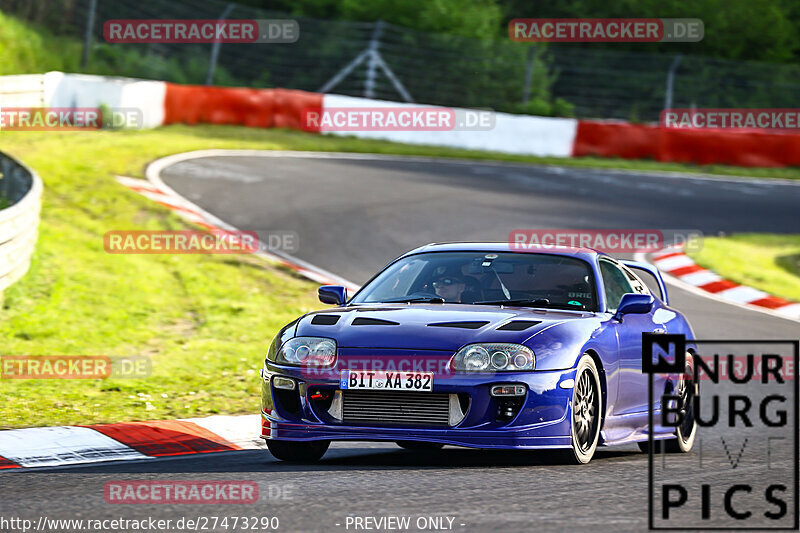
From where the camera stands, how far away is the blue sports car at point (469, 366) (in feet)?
20.5

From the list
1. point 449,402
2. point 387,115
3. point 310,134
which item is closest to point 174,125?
point 310,134

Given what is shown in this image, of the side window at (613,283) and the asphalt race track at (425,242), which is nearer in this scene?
the asphalt race track at (425,242)

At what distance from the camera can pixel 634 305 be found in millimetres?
7234

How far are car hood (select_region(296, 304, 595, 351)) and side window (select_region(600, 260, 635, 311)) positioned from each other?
720mm

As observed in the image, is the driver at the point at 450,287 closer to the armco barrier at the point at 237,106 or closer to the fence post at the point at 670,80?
the armco barrier at the point at 237,106

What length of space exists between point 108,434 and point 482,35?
32.1 m

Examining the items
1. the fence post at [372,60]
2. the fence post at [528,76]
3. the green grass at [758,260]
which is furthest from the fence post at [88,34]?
the green grass at [758,260]

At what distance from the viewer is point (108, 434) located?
7.38 meters

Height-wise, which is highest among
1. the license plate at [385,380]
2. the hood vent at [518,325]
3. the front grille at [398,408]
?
the hood vent at [518,325]

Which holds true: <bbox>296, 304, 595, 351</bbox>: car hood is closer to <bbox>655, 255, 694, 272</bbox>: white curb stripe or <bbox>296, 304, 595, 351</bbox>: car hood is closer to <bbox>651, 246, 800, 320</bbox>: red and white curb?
<bbox>651, 246, 800, 320</bbox>: red and white curb

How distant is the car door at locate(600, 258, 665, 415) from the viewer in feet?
23.7

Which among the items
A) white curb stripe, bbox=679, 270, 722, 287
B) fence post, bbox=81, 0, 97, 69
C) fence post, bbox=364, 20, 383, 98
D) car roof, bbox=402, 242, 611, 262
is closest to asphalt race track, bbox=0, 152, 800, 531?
white curb stripe, bbox=679, 270, 722, 287

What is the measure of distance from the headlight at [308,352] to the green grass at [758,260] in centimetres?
979

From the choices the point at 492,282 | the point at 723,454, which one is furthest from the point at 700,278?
the point at 492,282
